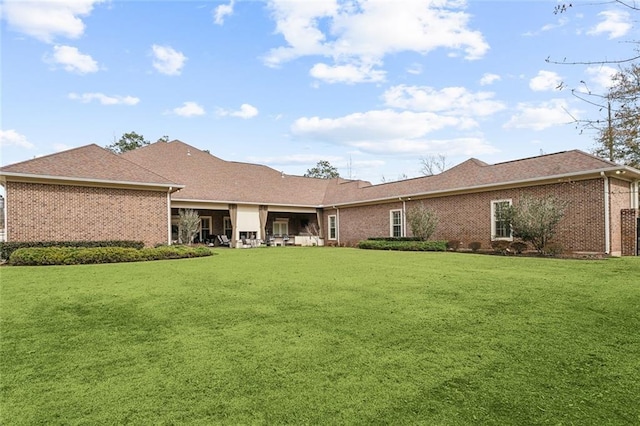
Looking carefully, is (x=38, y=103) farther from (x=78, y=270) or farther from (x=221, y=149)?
(x=221, y=149)

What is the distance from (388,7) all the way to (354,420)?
269 inches

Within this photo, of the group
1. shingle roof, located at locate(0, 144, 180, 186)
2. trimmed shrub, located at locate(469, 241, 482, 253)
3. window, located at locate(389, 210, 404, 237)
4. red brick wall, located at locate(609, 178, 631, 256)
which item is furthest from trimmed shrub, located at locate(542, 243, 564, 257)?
shingle roof, located at locate(0, 144, 180, 186)

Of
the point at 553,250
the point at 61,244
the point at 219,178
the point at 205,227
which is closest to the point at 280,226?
the point at 205,227

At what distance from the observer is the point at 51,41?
34.5 ft

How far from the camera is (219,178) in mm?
25516

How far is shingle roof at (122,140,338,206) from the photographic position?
23.4 meters

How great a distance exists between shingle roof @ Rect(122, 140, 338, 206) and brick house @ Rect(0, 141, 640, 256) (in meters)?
0.09

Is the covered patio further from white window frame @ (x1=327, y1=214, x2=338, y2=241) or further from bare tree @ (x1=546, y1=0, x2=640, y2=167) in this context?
bare tree @ (x1=546, y1=0, x2=640, y2=167)

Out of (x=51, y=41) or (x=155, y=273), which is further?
(x=51, y=41)

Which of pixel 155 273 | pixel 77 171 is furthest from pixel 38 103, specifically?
pixel 155 273

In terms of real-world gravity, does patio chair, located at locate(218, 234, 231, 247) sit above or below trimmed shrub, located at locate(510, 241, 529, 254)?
below

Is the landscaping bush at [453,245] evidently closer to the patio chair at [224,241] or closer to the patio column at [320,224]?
the patio column at [320,224]

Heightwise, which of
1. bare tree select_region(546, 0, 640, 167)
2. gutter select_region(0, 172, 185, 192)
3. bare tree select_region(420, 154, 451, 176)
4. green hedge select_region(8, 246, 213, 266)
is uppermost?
bare tree select_region(420, 154, 451, 176)

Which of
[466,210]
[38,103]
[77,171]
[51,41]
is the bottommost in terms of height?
[466,210]
